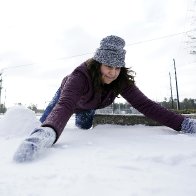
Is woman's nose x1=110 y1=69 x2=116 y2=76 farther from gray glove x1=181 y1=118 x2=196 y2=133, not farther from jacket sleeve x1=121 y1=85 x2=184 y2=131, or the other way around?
gray glove x1=181 y1=118 x2=196 y2=133

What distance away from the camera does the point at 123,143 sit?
2264 millimetres

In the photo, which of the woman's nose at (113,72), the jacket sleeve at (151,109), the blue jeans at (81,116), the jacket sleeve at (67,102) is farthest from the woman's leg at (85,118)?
the woman's nose at (113,72)

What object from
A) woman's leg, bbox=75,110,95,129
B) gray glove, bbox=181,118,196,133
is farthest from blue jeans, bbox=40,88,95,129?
gray glove, bbox=181,118,196,133

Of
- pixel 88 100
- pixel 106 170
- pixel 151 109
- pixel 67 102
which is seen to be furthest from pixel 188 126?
pixel 106 170

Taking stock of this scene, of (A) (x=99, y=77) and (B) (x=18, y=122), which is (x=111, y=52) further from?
(B) (x=18, y=122)

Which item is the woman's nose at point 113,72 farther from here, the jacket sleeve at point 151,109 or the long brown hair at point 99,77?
the jacket sleeve at point 151,109

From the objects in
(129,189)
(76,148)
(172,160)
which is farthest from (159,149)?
(129,189)

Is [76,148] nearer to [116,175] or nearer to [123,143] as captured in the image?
[123,143]

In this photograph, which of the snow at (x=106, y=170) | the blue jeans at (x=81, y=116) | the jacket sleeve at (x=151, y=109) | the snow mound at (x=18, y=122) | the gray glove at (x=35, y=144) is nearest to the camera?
the snow at (x=106, y=170)

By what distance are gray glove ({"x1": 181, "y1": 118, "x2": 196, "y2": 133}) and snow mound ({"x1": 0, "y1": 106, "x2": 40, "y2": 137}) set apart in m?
1.53

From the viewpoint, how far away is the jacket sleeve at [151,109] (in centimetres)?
285

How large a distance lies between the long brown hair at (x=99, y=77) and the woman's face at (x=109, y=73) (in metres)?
0.04

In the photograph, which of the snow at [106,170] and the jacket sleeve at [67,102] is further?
the jacket sleeve at [67,102]

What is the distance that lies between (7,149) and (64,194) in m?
1.10
